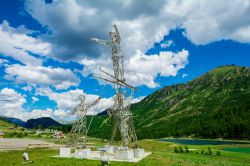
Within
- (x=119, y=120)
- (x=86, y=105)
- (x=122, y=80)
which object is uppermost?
(x=122, y=80)

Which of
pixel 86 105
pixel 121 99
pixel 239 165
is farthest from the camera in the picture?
pixel 86 105

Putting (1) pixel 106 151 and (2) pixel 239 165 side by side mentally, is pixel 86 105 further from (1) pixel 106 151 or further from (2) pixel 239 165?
(2) pixel 239 165

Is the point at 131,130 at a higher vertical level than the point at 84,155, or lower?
higher

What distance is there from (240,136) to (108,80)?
174290 millimetres

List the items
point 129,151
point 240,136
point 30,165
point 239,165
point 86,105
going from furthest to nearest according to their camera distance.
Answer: point 240,136 < point 86,105 < point 129,151 < point 239,165 < point 30,165

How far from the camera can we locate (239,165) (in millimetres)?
45031

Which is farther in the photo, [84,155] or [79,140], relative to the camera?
[79,140]

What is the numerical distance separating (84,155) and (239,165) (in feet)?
87.7

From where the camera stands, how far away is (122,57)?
176 ft

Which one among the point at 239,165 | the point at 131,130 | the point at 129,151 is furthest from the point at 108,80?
the point at 239,165

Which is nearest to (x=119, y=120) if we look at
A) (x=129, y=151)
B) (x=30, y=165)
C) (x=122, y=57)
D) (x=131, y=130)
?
(x=131, y=130)

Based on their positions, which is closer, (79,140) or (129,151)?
(129,151)

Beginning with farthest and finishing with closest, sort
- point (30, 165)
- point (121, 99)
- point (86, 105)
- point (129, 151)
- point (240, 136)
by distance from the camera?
point (240, 136)
point (86, 105)
point (121, 99)
point (129, 151)
point (30, 165)

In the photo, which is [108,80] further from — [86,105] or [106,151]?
[106,151]
